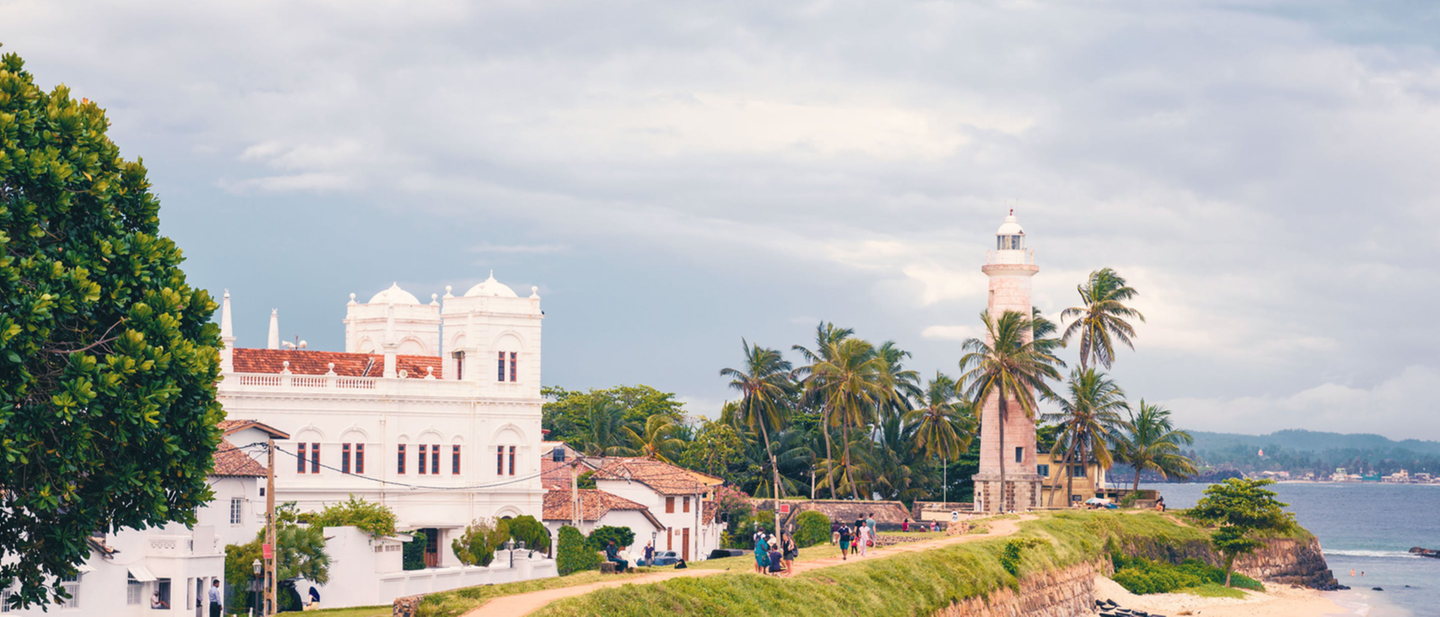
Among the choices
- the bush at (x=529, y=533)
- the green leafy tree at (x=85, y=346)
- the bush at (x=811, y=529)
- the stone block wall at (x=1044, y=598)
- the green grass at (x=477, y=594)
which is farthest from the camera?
the bush at (x=811, y=529)

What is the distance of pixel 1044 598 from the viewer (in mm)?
48406

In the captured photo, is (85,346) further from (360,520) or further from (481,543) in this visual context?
(481,543)

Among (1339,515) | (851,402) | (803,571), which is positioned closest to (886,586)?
(803,571)

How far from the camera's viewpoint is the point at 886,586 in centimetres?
3850

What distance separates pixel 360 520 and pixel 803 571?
62.1ft

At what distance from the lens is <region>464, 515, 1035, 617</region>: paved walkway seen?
26.2m

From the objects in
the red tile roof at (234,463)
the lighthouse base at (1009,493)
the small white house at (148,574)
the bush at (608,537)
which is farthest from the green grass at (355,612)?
the lighthouse base at (1009,493)

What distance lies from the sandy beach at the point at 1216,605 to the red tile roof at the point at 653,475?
20.0m

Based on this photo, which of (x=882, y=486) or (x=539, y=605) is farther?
(x=882, y=486)

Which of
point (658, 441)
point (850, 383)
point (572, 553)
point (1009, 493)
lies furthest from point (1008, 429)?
point (572, 553)

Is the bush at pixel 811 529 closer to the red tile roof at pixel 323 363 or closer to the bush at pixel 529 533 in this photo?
the bush at pixel 529 533

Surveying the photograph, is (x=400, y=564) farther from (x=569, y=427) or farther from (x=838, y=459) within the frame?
(x=569, y=427)

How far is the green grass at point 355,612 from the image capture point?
38.9 metres

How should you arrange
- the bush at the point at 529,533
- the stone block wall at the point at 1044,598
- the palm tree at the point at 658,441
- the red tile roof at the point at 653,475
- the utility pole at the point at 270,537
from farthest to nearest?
the palm tree at the point at 658,441
the red tile roof at the point at 653,475
the bush at the point at 529,533
the stone block wall at the point at 1044,598
the utility pole at the point at 270,537
